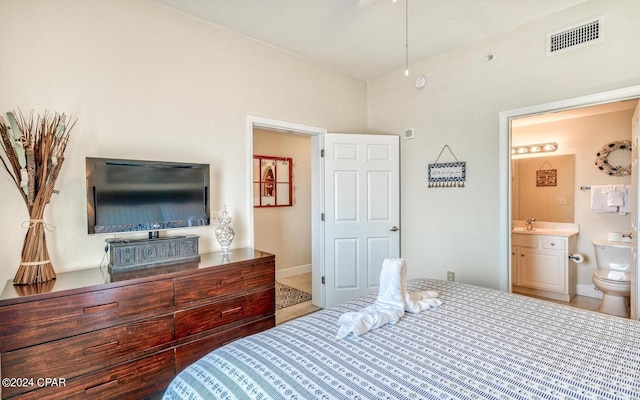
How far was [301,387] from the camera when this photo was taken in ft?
3.35

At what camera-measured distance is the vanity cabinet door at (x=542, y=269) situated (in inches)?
149

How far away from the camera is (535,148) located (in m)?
4.50

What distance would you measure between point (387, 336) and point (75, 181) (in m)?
2.17

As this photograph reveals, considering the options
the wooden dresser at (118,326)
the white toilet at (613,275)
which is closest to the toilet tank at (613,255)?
the white toilet at (613,275)

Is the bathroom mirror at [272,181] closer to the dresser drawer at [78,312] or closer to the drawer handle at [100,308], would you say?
the dresser drawer at [78,312]

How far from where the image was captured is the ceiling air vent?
2379 millimetres

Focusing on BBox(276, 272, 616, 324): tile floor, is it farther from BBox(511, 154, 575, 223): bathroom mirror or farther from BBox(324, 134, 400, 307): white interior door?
BBox(511, 154, 575, 223): bathroom mirror

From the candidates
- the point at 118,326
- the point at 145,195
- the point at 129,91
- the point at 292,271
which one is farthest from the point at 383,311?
the point at 292,271

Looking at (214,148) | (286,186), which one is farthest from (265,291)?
(286,186)

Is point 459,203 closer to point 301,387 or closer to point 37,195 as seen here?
point 301,387

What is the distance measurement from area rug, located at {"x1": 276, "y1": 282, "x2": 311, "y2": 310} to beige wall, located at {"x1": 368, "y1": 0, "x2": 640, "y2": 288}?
1398mm

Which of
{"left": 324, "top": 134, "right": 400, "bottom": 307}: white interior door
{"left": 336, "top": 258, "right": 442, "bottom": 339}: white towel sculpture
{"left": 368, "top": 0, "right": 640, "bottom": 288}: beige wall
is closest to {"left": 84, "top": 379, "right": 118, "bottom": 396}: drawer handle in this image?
{"left": 336, "top": 258, "right": 442, "bottom": 339}: white towel sculpture

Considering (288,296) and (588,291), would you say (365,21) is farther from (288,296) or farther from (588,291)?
(588,291)

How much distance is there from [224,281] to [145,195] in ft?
2.68
